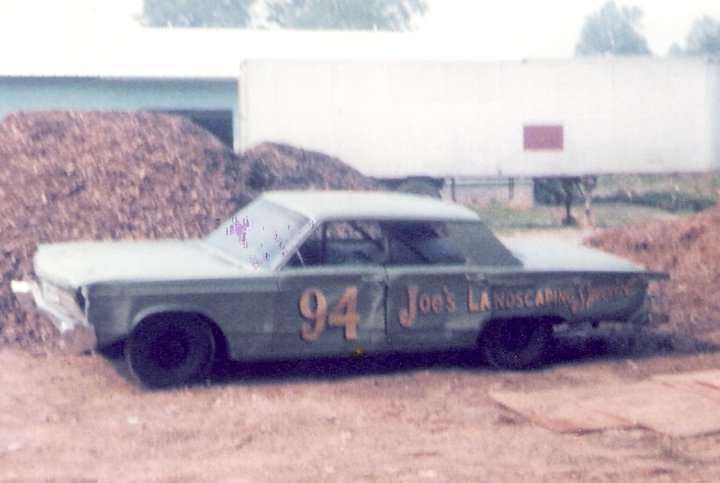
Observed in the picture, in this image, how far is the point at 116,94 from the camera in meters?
27.0

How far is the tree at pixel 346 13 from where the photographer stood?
78.0 meters

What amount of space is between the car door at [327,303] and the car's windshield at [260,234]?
0.16m

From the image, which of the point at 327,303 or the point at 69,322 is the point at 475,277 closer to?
the point at 327,303

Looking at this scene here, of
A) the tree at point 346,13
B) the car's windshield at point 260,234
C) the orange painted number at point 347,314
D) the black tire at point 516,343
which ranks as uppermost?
the tree at point 346,13

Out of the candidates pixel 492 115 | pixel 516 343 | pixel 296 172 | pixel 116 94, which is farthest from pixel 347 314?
pixel 116 94

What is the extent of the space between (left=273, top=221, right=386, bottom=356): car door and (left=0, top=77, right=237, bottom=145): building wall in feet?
60.1

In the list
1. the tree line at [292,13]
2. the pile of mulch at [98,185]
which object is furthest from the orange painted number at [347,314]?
the tree line at [292,13]

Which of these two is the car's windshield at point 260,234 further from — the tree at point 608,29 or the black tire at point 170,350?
the tree at point 608,29

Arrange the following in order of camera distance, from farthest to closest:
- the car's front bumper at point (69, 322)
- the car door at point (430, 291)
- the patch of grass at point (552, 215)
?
the patch of grass at point (552, 215) → the car door at point (430, 291) → the car's front bumper at point (69, 322)

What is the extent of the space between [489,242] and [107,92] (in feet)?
64.2

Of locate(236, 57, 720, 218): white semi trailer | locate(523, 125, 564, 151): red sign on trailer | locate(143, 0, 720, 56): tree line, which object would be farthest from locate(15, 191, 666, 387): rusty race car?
locate(143, 0, 720, 56): tree line

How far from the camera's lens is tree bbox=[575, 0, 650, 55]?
317ft

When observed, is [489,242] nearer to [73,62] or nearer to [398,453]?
[398,453]

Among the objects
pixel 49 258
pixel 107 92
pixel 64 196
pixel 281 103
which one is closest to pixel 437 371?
pixel 49 258
